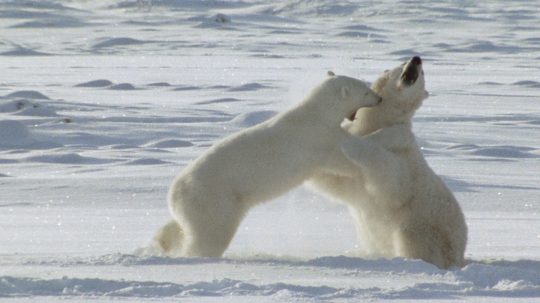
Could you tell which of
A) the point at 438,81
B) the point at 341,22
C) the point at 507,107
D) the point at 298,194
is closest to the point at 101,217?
the point at 298,194

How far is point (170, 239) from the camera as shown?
4.30 m

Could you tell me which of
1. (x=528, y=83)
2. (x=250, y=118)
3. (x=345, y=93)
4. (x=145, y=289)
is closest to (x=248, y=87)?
(x=528, y=83)

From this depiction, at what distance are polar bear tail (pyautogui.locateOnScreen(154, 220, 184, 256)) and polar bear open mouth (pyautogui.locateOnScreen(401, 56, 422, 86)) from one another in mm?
1203

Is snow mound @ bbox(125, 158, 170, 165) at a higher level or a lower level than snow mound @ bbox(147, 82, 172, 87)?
lower

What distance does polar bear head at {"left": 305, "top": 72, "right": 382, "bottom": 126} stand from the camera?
4551mm

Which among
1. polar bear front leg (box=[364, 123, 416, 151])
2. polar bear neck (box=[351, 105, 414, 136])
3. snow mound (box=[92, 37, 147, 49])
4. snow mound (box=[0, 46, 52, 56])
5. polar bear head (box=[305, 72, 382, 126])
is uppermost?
snow mound (box=[92, 37, 147, 49])

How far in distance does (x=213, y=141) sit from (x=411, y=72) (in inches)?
138

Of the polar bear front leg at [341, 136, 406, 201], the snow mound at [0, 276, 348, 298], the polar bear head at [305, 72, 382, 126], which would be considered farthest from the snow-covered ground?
the polar bear head at [305, 72, 382, 126]

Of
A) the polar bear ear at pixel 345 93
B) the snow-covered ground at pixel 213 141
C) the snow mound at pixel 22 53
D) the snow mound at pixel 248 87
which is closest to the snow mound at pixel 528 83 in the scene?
the snow-covered ground at pixel 213 141

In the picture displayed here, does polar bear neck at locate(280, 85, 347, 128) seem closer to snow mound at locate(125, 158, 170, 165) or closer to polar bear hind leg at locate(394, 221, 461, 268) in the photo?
polar bear hind leg at locate(394, 221, 461, 268)

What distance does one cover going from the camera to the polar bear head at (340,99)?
4.55 metres

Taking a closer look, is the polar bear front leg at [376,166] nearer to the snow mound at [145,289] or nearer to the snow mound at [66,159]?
the snow mound at [145,289]

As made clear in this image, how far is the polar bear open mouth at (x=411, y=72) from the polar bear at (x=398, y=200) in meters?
0.21

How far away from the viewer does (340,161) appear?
442cm
